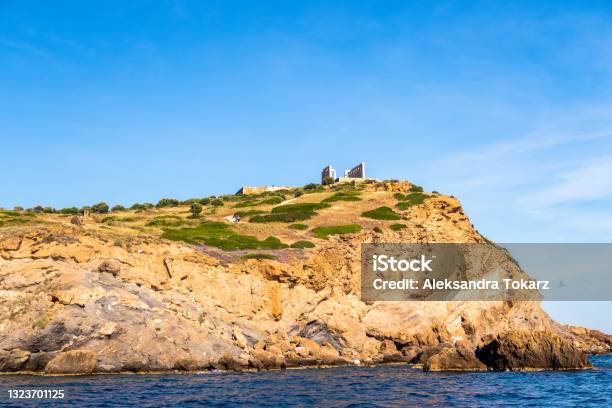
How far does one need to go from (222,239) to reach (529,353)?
30.6 metres

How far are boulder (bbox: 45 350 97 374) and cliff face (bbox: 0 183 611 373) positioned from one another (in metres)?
0.06

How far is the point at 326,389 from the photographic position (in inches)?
1245

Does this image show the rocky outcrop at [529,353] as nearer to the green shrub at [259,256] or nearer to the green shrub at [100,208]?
the green shrub at [259,256]

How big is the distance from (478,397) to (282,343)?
21300 mm

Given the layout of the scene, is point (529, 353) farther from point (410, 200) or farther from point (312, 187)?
point (312, 187)

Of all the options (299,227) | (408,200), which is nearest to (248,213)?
(299,227)

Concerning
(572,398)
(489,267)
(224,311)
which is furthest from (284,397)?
(489,267)

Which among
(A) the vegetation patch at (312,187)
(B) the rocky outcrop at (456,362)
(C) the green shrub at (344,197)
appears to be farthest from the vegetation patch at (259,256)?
(A) the vegetation patch at (312,187)

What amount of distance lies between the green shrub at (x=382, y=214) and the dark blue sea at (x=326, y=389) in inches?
1274

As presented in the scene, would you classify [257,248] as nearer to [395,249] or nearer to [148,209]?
[395,249]

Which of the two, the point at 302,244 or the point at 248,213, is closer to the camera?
the point at 302,244

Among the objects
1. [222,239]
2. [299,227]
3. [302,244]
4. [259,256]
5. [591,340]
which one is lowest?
[591,340]

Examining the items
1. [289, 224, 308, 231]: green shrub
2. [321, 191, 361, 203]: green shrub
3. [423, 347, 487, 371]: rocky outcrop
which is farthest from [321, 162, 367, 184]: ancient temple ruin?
[423, 347, 487, 371]: rocky outcrop

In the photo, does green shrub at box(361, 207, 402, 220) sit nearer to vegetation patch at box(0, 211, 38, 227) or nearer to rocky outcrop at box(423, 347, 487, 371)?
rocky outcrop at box(423, 347, 487, 371)
